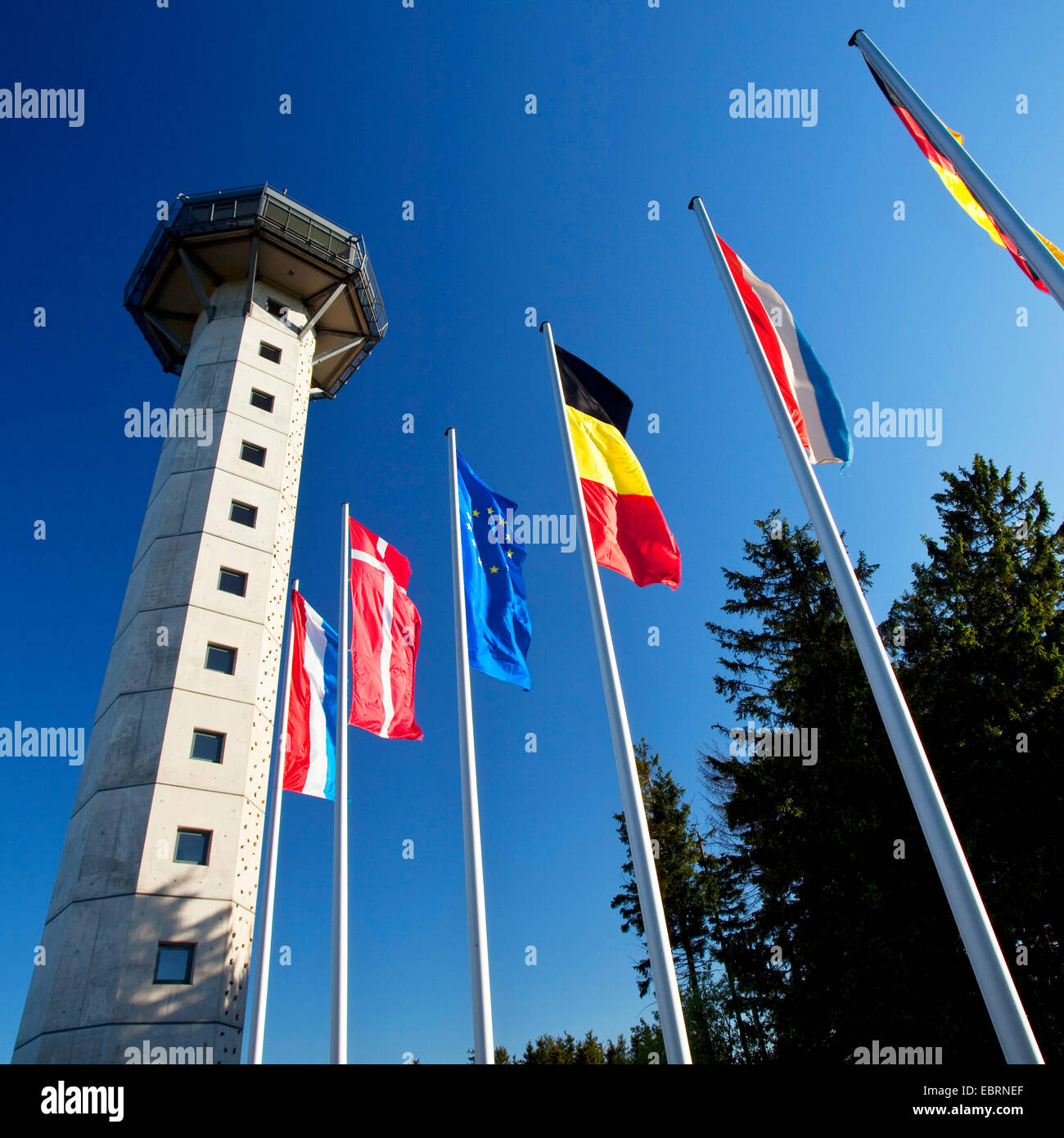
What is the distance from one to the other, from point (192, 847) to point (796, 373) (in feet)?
61.5

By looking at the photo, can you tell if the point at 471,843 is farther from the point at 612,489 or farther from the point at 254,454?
the point at 254,454

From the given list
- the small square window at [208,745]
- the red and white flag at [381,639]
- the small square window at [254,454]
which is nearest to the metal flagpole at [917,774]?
the red and white flag at [381,639]

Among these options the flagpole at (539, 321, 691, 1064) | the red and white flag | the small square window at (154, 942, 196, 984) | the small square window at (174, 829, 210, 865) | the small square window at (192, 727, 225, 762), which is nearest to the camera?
the flagpole at (539, 321, 691, 1064)

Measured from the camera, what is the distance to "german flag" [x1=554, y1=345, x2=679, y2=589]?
505 inches

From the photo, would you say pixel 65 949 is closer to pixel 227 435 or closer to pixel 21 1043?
pixel 21 1043

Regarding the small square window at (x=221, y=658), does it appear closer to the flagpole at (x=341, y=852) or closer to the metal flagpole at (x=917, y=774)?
the flagpole at (x=341, y=852)

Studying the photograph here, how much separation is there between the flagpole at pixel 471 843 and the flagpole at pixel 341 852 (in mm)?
3840

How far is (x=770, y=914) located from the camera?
81.9ft

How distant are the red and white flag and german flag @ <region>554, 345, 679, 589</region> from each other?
6990 millimetres

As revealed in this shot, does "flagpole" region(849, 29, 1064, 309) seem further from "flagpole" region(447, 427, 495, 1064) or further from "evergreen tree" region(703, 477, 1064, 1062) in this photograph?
"evergreen tree" region(703, 477, 1064, 1062)

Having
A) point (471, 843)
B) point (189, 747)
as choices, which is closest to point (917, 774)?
point (471, 843)

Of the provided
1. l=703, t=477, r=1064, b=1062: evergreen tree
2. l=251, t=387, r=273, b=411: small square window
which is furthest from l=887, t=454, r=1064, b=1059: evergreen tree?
l=251, t=387, r=273, b=411: small square window

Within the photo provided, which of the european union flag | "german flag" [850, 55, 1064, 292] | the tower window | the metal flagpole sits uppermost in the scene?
the tower window
